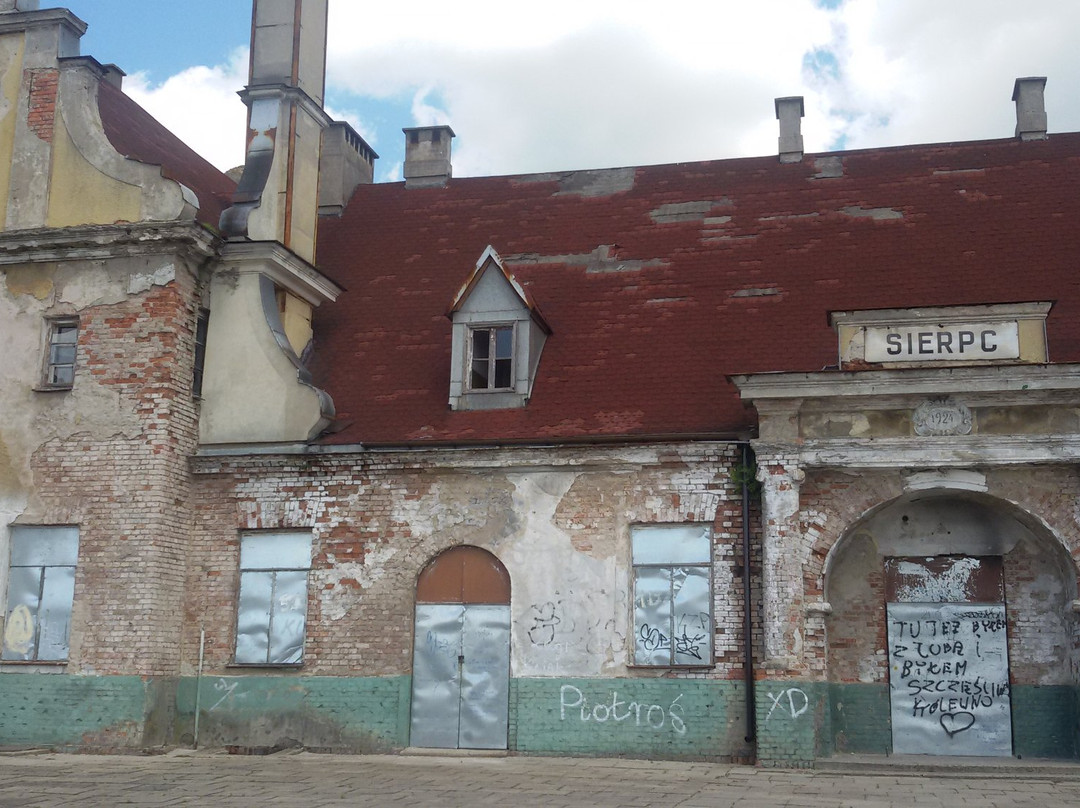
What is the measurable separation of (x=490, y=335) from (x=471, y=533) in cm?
288

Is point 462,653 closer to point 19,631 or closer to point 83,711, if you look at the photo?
point 83,711

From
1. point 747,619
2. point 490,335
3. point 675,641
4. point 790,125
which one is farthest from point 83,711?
point 790,125

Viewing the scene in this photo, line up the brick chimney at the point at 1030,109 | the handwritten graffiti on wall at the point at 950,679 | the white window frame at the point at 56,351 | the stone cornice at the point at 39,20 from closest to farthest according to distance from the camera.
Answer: the handwritten graffiti on wall at the point at 950,679
the white window frame at the point at 56,351
the stone cornice at the point at 39,20
the brick chimney at the point at 1030,109

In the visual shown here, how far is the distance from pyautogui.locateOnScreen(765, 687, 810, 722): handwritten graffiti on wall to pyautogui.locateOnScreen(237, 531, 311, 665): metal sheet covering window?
20.2 ft

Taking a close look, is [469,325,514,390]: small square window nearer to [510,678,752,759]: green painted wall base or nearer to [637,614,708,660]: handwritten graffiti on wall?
[637,614,708,660]: handwritten graffiti on wall

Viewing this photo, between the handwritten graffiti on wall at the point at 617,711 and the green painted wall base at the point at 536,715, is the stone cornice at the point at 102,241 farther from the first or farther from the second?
the handwritten graffiti on wall at the point at 617,711

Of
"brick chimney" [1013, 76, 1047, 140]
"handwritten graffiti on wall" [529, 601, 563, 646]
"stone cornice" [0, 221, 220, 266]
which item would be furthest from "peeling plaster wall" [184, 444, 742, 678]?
"brick chimney" [1013, 76, 1047, 140]

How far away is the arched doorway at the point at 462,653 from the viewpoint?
50.0 feet

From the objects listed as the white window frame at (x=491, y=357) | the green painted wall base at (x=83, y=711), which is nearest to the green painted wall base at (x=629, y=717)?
the white window frame at (x=491, y=357)

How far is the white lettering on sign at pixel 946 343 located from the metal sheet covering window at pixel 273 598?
7.92 metres

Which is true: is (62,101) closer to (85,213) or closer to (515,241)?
(85,213)

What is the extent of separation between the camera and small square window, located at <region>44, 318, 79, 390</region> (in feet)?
54.1

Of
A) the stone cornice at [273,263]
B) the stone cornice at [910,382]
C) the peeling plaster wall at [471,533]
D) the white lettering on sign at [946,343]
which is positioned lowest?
the peeling plaster wall at [471,533]

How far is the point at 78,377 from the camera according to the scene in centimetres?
1628
